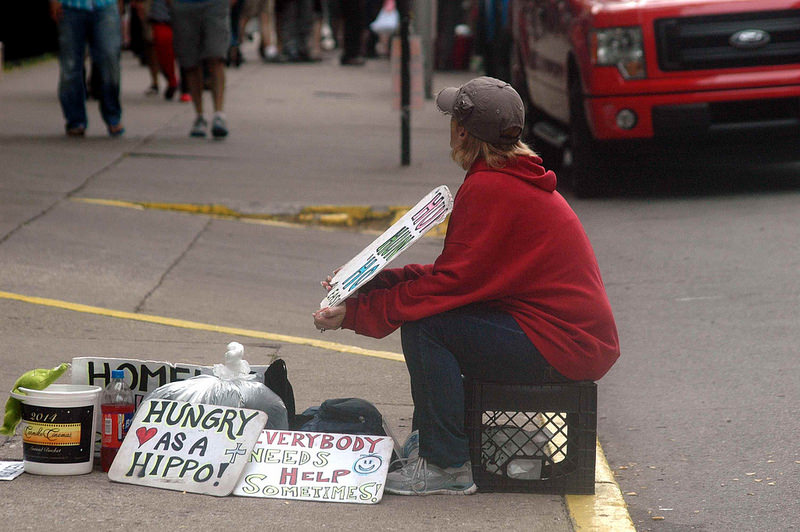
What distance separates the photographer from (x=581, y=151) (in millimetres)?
10008

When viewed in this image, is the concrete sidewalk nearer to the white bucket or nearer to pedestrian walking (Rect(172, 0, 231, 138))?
the white bucket

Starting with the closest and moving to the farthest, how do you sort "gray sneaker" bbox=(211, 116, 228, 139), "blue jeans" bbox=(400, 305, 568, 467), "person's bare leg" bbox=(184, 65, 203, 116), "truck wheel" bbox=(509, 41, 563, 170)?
"blue jeans" bbox=(400, 305, 568, 467)
"truck wheel" bbox=(509, 41, 563, 170)
"person's bare leg" bbox=(184, 65, 203, 116)
"gray sneaker" bbox=(211, 116, 228, 139)

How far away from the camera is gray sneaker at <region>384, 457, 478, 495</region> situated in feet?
13.5

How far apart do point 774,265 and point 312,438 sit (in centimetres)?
424

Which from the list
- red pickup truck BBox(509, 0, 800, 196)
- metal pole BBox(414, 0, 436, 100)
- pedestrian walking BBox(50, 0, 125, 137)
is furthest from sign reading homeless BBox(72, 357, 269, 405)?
metal pole BBox(414, 0, 436, 100)

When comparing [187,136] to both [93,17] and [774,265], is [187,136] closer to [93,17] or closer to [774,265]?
[93,17]

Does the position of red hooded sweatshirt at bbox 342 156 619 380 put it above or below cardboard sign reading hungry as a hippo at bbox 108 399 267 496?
above

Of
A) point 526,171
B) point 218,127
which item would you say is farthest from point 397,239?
point 218,127

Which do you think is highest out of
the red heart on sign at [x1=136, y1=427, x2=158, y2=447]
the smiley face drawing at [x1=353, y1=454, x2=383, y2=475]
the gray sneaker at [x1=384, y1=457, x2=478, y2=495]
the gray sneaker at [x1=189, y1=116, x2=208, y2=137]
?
the red heart on sign at [x1=136, y1=427, x2=158, y2=447]

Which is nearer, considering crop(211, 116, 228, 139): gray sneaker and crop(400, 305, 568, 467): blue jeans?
crop(400, 305, 568, 467): blue jeans

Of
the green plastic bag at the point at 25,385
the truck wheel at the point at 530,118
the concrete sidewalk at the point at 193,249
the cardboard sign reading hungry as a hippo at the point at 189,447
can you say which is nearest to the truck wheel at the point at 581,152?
the concrete sidewalk at the point at 193,249

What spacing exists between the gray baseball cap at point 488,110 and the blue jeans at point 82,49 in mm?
7919

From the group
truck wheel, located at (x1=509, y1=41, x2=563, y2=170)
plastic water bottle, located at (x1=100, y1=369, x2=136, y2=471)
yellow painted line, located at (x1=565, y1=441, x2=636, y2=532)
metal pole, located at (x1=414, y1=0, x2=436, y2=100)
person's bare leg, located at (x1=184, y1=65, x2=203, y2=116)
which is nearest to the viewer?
yellow painted line, located at (x1=565, y1=441, x2=636, y2=532)

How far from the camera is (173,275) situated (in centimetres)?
734
